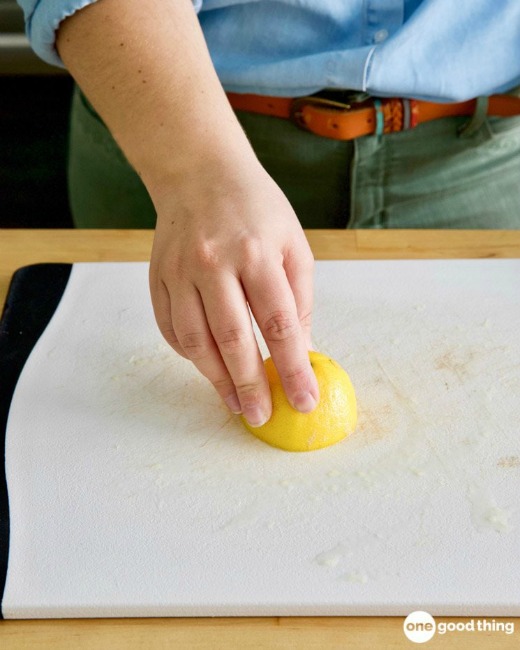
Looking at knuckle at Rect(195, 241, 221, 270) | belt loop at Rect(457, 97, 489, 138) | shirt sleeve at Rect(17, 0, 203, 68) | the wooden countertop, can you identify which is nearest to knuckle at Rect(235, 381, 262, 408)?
knuckle at Rect(195, 241, 221, 270)

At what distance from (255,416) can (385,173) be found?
0.58 m

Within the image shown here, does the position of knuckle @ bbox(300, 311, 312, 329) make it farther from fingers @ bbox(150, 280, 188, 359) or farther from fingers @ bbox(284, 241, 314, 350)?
fingers @ bbox(150, 280, 188, 359)

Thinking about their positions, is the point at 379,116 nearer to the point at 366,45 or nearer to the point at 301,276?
the point at 366,45

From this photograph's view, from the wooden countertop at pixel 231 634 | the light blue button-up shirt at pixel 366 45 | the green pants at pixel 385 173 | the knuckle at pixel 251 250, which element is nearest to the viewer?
the wooden countertop at pixel 231 634

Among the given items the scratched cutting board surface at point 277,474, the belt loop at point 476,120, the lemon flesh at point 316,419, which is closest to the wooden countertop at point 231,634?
the scratched cutting board surface at point 277,474

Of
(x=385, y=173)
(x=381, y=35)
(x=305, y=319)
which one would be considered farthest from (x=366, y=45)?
(x=305, y=319)

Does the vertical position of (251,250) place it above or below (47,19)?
below

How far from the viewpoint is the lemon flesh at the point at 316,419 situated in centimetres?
93

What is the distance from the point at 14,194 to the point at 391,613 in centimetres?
256

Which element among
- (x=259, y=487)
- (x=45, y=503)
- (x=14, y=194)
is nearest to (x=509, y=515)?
(x=259, y=487)

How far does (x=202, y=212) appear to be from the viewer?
879 millimetres

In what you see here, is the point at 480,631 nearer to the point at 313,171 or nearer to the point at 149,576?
the point at 149,576

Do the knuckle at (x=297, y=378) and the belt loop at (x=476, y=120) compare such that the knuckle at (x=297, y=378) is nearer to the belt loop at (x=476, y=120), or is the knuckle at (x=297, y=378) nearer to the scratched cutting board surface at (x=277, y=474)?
the scratched cutting board surface at (x=277, y=474)

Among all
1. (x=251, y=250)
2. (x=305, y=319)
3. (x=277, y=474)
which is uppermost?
(x=251, y=250)
